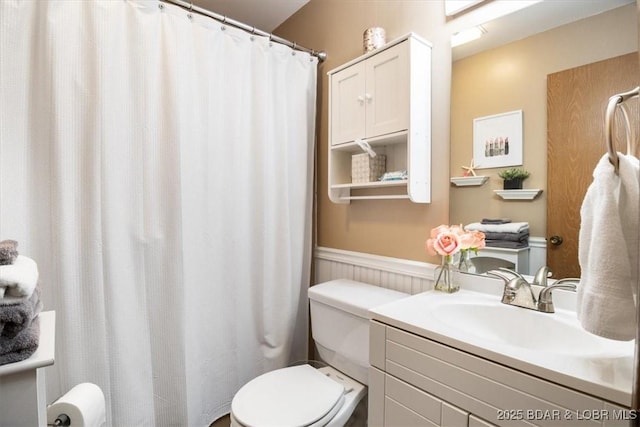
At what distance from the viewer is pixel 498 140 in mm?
1182

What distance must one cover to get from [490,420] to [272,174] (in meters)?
1.39

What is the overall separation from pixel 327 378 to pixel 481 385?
73cm

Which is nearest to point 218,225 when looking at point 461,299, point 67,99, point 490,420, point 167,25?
point 67,99

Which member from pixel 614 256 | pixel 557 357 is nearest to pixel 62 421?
pixel 557 357

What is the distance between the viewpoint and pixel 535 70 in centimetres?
110

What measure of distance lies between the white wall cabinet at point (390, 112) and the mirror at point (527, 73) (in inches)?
4.9

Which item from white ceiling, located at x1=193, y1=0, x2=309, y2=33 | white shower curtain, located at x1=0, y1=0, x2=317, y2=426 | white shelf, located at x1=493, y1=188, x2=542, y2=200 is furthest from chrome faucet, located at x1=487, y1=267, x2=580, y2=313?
white ceiling, located at x1=193, y1=0, x2=309, y2=33

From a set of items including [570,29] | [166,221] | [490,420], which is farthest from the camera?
[166,221]

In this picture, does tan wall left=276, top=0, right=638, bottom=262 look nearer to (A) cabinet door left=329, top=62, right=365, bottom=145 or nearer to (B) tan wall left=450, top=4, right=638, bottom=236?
(B) tan wall left=450, top=4, right=638, bottom=236

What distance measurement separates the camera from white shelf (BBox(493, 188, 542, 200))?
1.10 meters

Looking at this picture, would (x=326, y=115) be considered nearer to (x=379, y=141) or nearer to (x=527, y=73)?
(x=379, y=141)

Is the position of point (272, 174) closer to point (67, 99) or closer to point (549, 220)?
point (67, 99)

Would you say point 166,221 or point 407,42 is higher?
point 407,42

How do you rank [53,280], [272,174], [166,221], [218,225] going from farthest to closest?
[272,174] < [218,225] < [166,221] < [53,280]
